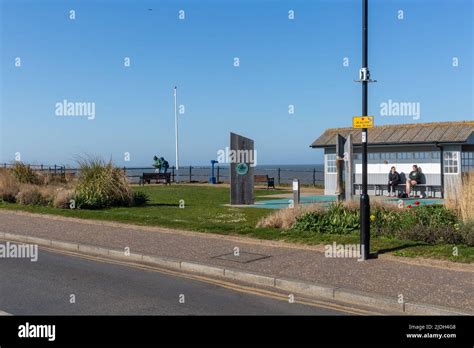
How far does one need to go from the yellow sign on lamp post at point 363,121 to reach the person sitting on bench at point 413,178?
15784mm

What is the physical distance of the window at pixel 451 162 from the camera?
23859 millimetres

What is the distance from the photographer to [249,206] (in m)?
21.4

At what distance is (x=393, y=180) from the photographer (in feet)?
82.3

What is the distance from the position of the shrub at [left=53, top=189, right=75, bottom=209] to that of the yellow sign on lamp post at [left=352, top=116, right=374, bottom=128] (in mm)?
13927

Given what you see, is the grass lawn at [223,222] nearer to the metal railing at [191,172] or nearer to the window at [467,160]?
the metal railing at [191,172]

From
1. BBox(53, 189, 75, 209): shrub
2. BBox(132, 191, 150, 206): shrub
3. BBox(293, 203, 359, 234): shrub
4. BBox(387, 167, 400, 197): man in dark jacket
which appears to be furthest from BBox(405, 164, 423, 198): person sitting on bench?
BBox(53, 189, 75, 209): shrub

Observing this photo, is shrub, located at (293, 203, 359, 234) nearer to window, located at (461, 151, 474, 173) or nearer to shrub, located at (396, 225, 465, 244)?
shrub, located at (396, 225, 465, 244)

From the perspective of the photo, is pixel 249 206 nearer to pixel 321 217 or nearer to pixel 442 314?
pixel 321 217

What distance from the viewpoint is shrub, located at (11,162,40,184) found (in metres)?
26.0

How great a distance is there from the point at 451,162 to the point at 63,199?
54.7 feet

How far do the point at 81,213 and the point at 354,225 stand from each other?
9.80 metres

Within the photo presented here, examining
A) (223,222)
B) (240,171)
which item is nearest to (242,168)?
(240,171)

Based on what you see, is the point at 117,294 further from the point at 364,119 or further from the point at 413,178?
the point at 413,178
